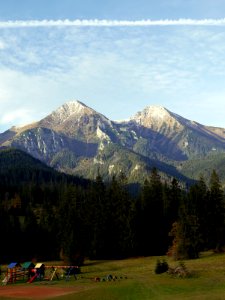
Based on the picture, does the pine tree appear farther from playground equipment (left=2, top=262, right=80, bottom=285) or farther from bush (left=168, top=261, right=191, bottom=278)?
playground equipment (left=2, top=262, right=80, bottom=285)

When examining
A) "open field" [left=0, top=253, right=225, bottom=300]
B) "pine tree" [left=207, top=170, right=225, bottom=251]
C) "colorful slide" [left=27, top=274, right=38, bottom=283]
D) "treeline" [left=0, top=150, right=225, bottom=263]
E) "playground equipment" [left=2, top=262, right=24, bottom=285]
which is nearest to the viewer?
"open field" [left=0, top=253, right=225, bottom=300]

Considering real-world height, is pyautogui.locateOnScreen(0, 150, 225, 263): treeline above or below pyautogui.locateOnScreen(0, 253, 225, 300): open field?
above

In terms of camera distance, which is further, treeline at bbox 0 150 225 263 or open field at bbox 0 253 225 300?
treeline at bbox 0 150 225 263

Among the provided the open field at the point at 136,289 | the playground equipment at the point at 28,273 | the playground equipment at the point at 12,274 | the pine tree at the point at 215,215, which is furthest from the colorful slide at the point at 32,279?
the pine tree at the point at 215,215

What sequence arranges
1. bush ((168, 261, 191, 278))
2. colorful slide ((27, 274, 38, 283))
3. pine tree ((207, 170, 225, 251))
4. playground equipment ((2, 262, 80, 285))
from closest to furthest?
bush ((168, 261, 191, 278))
colorful slide ((27, 274, 38, 283))
playground equipment ((2, 262, 80, 285))
pine tree ((207, 170, 225, 251))

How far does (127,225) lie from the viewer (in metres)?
99.2

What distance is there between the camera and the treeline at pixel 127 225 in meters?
87.1

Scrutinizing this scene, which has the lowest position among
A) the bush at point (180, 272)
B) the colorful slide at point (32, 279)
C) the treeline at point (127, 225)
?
→ the colorful slide at point (32, 279)

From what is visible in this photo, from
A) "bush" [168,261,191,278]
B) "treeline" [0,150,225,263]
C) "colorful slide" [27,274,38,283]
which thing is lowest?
"colorful slide" [27,274,38,283]

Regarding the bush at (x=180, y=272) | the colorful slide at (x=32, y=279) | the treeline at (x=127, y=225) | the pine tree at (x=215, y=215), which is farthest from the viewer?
the pine tree at (x=215, y=215)

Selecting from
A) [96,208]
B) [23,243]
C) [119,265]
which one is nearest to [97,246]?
[96,208]

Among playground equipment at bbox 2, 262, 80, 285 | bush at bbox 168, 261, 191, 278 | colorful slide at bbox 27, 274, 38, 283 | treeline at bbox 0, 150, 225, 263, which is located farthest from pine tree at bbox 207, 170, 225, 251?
colorful slide at bbox 27, 274, 38, 283

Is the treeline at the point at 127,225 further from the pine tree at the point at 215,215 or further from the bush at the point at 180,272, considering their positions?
the bush at the point at 180,272

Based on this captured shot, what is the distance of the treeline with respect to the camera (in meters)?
87.1
